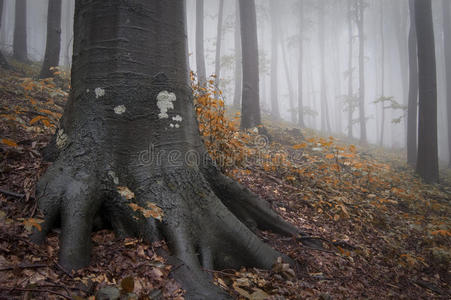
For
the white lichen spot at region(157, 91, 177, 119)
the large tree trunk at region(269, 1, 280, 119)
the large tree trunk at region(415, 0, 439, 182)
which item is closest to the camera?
the white lichen spot at region(157, 91, 177, 119)

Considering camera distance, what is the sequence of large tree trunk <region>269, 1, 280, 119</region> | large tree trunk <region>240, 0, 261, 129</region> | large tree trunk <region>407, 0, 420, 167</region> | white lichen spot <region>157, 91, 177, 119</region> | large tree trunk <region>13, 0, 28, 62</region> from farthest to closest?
1. large tree trunk <region>269, 1, 280, 119</region>
2. large tree trunk <region>407, 0, 420, 167</region>
3. large tree trunk <region>13, 0, 28, 62</region>
4. large tree trunk <region>240, 0, 261, 129</region>
5. white lichen spot <region>157, 91, 177, 119</region>

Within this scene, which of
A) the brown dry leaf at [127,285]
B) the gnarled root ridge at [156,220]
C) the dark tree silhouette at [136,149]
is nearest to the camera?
the brown dry leaf at [127,285]

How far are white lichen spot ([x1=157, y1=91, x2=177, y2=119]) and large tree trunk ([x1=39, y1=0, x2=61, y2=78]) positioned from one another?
319 inches

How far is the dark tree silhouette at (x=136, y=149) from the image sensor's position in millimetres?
1959

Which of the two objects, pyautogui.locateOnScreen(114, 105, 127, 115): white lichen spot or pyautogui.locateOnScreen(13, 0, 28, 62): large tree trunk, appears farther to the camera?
pyautogui.locateOnScreen(13, 0, 28, 62): large tree trunk

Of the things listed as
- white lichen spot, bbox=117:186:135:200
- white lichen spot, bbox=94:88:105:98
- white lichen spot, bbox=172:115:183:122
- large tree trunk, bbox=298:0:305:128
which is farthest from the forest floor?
large tree trunk, bbox=298:0:305:128

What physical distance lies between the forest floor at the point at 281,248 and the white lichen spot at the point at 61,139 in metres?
0.24

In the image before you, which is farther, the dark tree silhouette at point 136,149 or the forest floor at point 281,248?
the dark tree silhouette at point 136,149

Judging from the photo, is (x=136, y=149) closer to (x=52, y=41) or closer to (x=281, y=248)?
(x=281, y=248)

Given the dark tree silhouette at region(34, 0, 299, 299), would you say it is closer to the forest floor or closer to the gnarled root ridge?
the gnarled root ridge

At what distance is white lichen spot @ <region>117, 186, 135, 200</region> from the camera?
6.64ft

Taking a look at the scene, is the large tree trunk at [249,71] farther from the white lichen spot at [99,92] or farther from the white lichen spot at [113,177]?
the white lichen spot at [113,177]

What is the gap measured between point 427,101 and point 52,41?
1312cm

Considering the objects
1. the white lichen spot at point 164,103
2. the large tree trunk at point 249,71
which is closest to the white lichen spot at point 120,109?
the white lichen spot at point 164,103
